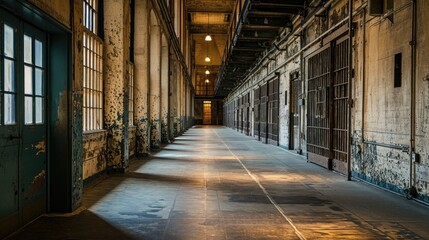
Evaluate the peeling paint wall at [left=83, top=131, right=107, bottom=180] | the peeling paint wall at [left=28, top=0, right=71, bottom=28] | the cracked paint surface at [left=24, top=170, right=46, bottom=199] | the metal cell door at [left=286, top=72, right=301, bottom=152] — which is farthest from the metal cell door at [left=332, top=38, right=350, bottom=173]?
the cracked paint surface at [left=24, top=170, right=46, bottom=199]

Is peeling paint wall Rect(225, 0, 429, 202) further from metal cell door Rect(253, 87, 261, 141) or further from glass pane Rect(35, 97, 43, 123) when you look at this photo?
metal cell door Rect(253, 87, 261, 141)

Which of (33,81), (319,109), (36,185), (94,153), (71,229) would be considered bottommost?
(71,229)

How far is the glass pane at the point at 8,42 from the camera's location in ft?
15.6

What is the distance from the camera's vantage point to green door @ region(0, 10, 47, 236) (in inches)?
186

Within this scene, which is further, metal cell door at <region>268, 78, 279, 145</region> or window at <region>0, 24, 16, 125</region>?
metal cell door at <region>268, 78, 279, 145</region>

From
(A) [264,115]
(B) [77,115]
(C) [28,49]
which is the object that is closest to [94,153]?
(B) [77,115]

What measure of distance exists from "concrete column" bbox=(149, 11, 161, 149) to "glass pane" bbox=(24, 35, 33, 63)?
11.0 m

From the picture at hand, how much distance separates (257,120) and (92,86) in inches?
716

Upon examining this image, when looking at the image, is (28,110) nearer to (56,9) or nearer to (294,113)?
(56,9)

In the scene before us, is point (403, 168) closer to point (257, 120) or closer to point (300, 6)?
point (300, 6)

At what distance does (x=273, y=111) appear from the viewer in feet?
68.3

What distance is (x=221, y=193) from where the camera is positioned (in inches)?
296

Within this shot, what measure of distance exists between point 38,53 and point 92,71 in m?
3.76

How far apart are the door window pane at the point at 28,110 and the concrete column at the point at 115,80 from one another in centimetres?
451
